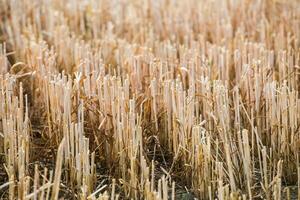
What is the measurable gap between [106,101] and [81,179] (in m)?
0.45

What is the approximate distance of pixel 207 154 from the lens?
91.8 inches

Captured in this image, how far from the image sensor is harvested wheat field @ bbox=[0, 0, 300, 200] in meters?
2.31

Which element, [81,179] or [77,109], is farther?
[77,109]

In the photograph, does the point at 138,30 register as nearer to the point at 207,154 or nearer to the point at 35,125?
the point at 35,125

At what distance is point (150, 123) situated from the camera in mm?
2766

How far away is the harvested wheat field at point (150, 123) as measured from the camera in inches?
90.9

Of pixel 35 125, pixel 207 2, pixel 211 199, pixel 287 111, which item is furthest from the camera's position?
pixel 207 2

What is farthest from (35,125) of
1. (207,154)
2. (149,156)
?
(207,154)

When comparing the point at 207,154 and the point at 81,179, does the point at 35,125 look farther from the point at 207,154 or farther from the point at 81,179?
the point at 207,154

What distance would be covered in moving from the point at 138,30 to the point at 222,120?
1983 mm

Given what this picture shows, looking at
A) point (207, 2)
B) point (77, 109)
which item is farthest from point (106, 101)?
point (207, 2)

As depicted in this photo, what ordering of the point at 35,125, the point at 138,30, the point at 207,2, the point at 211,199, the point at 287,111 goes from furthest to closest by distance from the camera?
the point at 207,2, the point at 138,30, the point at 35,125, the point at 287,111, the point at 211,199

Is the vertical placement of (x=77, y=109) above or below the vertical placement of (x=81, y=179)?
above

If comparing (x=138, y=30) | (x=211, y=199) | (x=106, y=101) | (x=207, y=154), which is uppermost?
(x=138, y=30)
